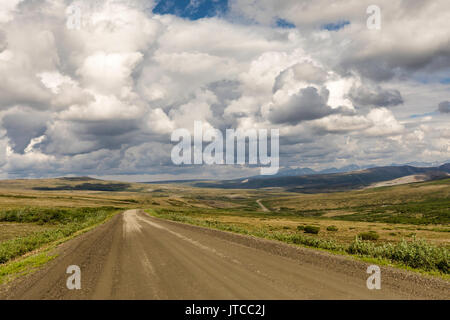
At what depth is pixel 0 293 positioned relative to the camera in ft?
33.1

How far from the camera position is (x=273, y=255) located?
1551cm

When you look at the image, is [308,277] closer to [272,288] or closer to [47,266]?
[272,288]

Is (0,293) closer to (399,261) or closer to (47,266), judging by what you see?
(47,266)

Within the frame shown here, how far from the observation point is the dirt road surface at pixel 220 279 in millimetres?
8922

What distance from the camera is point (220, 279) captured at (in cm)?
1042

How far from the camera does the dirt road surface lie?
892 centimetres

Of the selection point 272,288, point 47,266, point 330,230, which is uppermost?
point 272,288

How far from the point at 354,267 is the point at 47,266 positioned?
15625 mm
